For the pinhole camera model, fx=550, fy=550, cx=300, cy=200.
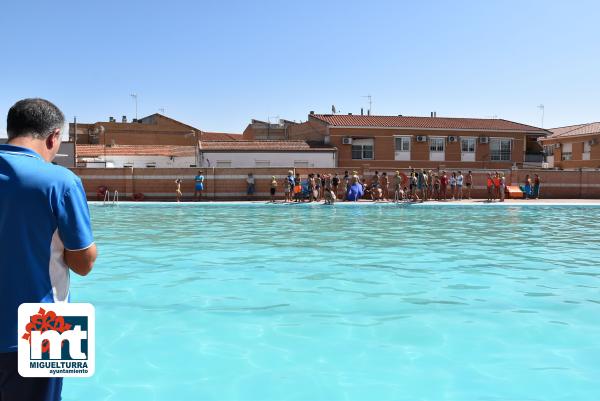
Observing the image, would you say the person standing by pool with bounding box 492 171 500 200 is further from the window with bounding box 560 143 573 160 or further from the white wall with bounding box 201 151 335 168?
the window with bounding box 560 143 573 160

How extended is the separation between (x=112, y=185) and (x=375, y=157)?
18531 millimetres

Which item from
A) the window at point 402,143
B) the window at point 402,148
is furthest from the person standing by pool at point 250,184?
the window at point 402,143

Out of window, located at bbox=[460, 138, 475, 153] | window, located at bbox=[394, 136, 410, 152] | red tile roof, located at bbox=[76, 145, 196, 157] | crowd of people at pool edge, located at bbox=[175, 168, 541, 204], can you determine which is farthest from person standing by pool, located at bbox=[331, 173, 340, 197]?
red tile roof, located at bbox=[76, 145, 196, 157]

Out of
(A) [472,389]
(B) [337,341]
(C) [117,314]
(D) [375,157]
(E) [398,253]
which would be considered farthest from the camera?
(D) [375,157]

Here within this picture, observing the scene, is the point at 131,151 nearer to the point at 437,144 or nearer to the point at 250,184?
the point at 250,184

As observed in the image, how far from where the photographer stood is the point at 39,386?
212 cm

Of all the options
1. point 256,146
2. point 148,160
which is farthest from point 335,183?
point 148,160

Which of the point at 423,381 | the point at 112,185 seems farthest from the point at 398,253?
the point at 112,185

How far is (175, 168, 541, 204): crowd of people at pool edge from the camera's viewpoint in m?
27.8

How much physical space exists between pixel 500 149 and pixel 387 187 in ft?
51.4

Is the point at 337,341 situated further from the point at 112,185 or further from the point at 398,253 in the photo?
the point at 112,185

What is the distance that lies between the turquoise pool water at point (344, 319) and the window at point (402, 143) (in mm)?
26855

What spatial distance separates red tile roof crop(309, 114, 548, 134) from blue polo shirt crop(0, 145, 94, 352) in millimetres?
37271

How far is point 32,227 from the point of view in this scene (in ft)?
6.91
